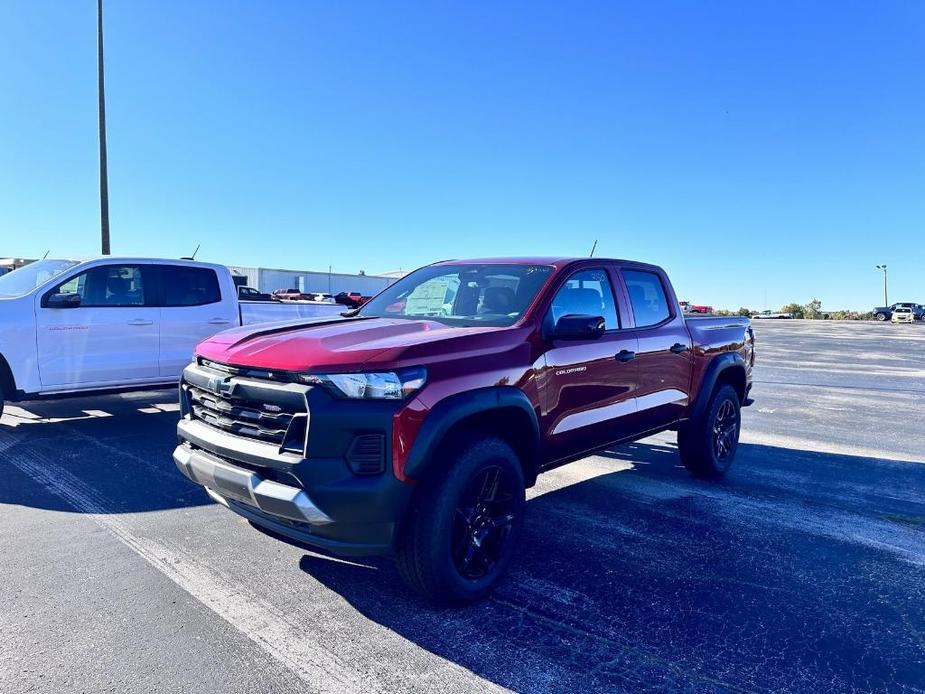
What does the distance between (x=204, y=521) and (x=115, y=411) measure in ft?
15.6

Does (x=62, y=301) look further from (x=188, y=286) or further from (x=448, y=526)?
(x=448, y=526)

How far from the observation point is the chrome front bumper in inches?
117

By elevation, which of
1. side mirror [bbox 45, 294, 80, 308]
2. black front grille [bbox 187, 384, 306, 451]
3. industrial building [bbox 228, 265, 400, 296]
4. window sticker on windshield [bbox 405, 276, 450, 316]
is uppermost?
industrial building [bbox 228, 265, 400, 296]

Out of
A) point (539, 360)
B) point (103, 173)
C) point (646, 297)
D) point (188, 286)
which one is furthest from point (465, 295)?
point (103, 173)

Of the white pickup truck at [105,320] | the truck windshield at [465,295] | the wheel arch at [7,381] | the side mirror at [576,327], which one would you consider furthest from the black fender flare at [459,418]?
the wheel arch at [7,381]

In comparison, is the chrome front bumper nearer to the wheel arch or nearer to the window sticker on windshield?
the window sticker on windshield

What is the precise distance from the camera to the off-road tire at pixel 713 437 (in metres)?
5.69

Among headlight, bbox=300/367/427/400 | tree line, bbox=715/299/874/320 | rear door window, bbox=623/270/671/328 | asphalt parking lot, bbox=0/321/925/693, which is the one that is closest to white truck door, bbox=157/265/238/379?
asphalt parking lot, bbox=0/321/925/693

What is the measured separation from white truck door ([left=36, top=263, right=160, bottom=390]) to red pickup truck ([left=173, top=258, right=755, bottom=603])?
4.21m

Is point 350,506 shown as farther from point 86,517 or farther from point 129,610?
point 86,517

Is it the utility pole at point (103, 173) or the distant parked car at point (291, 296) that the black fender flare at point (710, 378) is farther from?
the distant parked car at point (291, 296)

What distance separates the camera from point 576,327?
3.77 m

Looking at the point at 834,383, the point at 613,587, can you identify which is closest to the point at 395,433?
the point at 613,587

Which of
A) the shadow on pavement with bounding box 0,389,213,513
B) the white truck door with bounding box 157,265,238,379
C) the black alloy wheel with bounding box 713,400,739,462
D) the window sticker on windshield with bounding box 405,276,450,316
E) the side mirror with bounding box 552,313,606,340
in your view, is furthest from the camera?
the white truck door with bounding box 157,265,238,379
